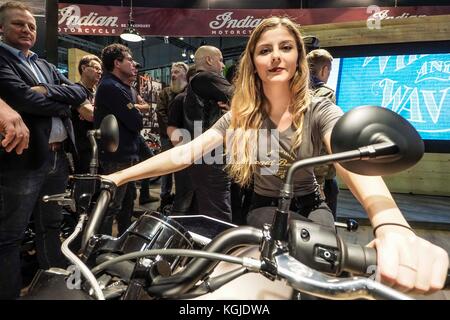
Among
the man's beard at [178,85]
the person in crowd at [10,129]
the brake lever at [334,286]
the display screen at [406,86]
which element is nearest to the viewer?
the brake lever at [334,286]

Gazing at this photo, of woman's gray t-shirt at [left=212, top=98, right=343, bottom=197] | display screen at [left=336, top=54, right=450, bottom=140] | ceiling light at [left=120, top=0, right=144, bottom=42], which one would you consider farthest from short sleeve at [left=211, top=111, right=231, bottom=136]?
ceiling light at [left=120, top=0, right=144, bottom=42]

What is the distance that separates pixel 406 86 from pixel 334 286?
5753 millimetres

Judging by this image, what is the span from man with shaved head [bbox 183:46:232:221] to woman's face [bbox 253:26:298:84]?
45.8 inches

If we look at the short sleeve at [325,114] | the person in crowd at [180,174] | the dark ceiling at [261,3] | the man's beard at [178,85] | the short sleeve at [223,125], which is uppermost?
the dark ceiling at [261,3]

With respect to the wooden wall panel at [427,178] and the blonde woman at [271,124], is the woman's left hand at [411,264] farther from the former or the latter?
the wooden wall panel at [427,178]

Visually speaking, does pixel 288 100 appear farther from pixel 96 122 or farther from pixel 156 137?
pixel 156 137

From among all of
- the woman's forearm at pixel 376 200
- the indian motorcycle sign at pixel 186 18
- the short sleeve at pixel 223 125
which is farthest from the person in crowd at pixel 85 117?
the indian motorcycle sign at pixel 186 18

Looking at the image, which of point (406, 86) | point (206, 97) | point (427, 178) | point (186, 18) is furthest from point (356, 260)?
point (186, 18)

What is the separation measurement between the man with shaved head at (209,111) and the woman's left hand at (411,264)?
2.07 meters

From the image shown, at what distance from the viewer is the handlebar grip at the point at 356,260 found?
20.2 inches

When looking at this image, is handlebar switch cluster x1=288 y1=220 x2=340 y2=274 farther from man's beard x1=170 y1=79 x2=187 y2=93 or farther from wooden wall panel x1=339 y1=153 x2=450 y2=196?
wooden wall panel x1=339 y1=153 x2=450 y2=196

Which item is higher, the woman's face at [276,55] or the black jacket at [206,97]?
the woman's face at [276,55]

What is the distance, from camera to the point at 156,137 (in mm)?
6578

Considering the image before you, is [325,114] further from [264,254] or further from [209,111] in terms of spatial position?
[209,111]
